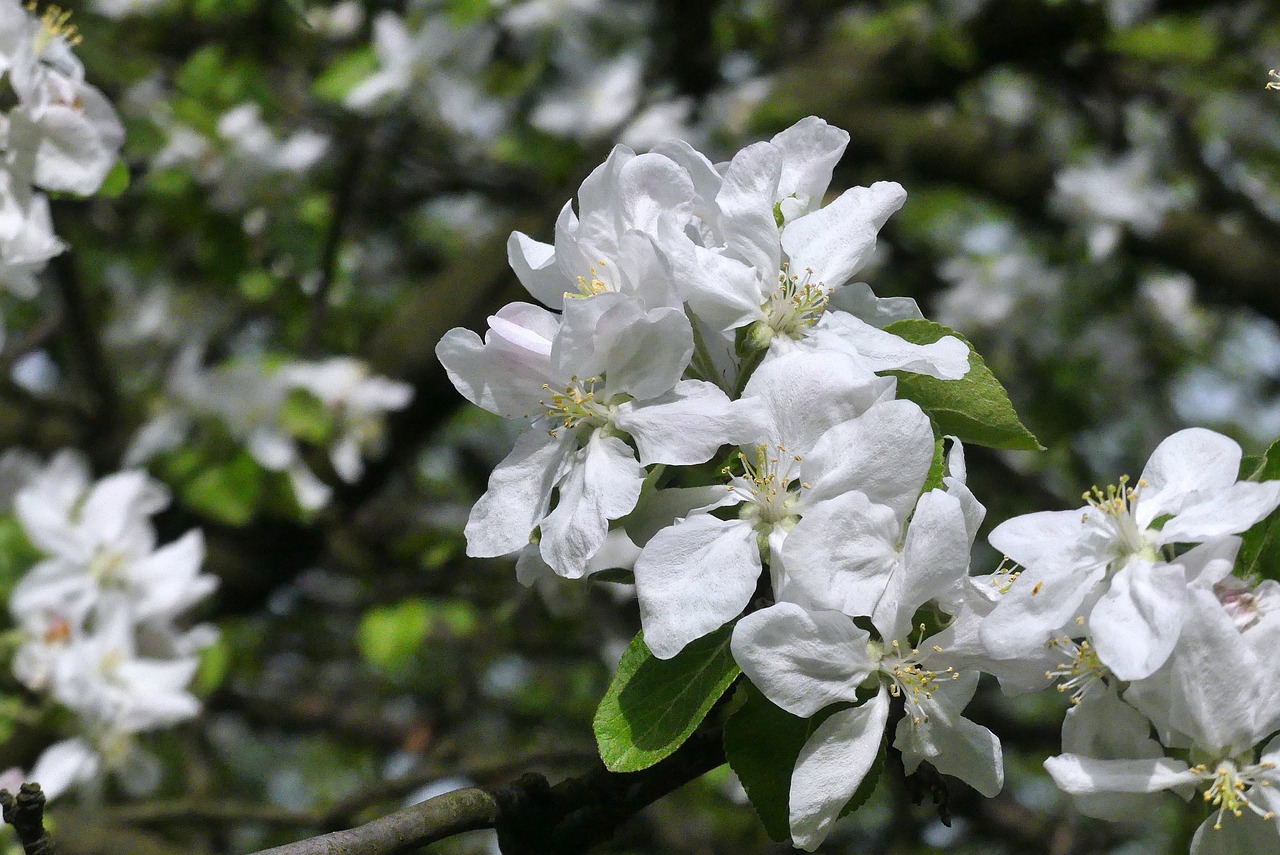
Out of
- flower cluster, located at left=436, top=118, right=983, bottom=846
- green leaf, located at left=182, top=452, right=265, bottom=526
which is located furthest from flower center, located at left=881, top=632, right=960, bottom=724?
green leaf, located at left=182, top=452, right=265, bottom=526

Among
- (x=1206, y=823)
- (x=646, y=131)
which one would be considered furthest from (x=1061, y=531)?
(x=646, y=131)

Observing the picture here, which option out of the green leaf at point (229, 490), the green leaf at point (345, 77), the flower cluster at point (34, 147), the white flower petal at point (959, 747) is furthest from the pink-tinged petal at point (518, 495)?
the green leaf at point (345, 77)

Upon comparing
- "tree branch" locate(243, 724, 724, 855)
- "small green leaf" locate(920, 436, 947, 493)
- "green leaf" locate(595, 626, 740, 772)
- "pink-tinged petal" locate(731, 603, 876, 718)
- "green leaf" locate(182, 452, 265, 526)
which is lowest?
"green leaf" locate(182, 452, 265, 526)

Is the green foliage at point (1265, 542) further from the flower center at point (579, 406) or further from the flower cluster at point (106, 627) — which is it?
the flower cluster at point (106, 627)

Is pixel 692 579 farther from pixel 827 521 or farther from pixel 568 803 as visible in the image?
pixel 568 803

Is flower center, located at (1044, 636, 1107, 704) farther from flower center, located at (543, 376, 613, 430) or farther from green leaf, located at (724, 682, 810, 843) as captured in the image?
flower center, located at (543, 376, 613, 430)
